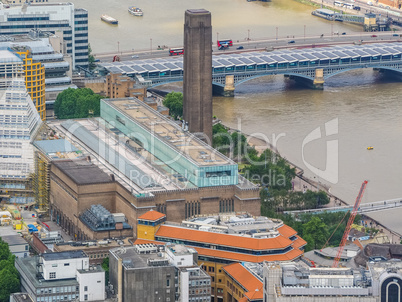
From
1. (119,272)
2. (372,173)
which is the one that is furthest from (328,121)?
(119,272)

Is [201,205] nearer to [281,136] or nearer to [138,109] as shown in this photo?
[138,109]

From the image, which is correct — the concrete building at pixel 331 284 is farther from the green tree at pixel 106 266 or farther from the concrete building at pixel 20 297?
the concrete building at pixel 20 297

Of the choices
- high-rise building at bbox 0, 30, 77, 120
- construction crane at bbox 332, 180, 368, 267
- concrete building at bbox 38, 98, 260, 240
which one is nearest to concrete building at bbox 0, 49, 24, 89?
high-rise building at bbox 0, 30, 77, 120

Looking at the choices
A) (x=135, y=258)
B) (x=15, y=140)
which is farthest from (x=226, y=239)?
(x=15, y=140)

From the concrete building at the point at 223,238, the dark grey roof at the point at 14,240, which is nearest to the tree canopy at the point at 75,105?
the dark grey roof at the point at 14,240

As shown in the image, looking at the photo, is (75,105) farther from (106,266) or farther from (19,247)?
(106,266)

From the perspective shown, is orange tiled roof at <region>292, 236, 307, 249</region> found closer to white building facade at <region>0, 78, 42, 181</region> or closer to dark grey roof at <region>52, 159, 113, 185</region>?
dark grey roof at <region>52, 159, 113, 185</region>
